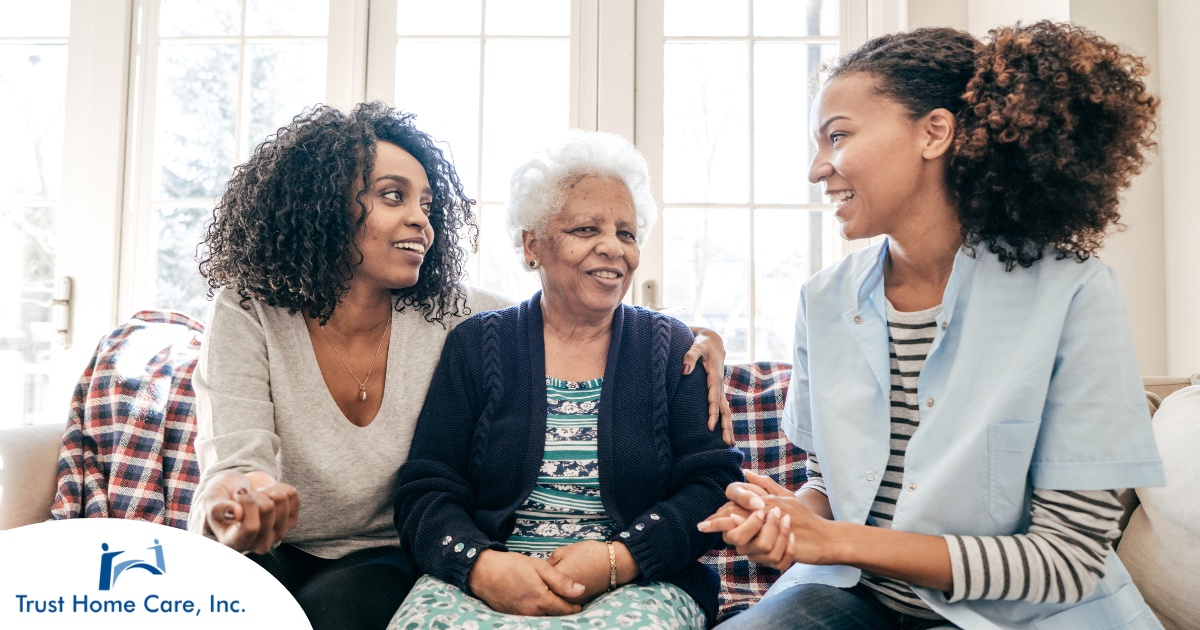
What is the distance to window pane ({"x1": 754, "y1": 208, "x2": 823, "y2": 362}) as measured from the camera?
2.77m

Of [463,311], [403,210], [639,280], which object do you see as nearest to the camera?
[403,210]

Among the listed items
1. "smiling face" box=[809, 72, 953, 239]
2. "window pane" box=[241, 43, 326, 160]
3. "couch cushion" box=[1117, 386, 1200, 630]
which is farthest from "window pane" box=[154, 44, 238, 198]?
"couch cushion" box=[1117, 386, 1200, 630]

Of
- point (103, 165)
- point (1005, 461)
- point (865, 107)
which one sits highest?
point (103, 165)

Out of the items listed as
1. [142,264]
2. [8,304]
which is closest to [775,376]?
[142,264]

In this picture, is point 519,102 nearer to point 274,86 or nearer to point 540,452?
point 274,86

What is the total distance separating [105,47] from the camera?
9.36 ft

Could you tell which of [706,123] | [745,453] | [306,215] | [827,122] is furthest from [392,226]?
[706,123]

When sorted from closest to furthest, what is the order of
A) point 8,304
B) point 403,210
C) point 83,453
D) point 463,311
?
1. point 403,210
2. point 463,311
3. point 83,453
4. point 8,304

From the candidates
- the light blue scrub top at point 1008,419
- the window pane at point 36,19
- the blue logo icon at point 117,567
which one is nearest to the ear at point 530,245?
the light blue scrub top at point 1008,419

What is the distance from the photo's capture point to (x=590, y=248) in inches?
60.6

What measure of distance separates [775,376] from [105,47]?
8.59 feet

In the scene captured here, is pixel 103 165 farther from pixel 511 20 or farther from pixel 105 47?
pixel 511 20

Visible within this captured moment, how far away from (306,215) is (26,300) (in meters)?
2.07

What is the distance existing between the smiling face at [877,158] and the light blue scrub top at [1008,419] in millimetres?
129
